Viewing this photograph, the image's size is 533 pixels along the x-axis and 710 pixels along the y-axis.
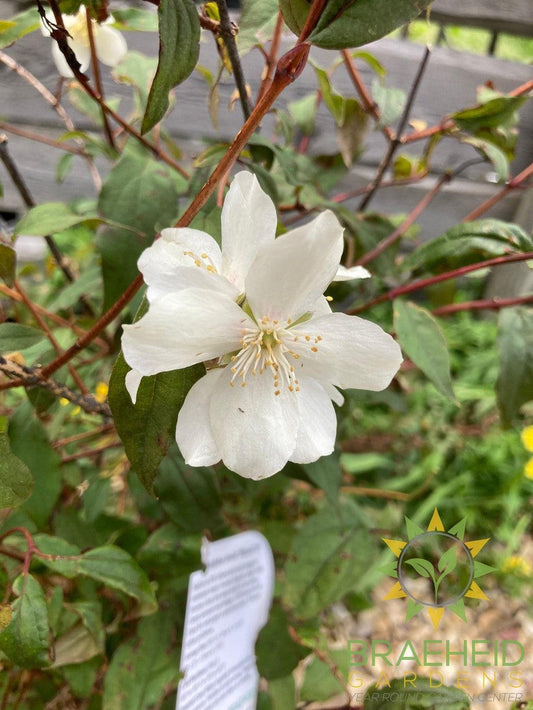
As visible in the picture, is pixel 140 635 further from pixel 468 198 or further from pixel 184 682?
pixel 468 198

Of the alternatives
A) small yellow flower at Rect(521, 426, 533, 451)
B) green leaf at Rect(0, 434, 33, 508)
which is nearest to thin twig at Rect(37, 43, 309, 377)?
green leaf at Rect(0, 434, 33, 508)

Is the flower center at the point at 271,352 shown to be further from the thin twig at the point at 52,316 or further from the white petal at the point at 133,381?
the thin twig at the point at 52,316

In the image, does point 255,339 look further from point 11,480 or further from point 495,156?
point 495,156

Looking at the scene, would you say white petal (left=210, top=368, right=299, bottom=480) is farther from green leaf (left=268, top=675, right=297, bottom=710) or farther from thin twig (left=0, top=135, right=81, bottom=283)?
green leaf (left=268, top=675, right=297, bottom=710)

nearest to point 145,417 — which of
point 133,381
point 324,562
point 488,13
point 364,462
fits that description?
point 133,381

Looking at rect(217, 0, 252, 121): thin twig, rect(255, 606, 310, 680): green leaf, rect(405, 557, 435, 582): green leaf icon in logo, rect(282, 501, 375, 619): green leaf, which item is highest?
rect(217, 0, 252, 121): thin twig

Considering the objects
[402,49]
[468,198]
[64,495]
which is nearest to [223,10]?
[64,495]
